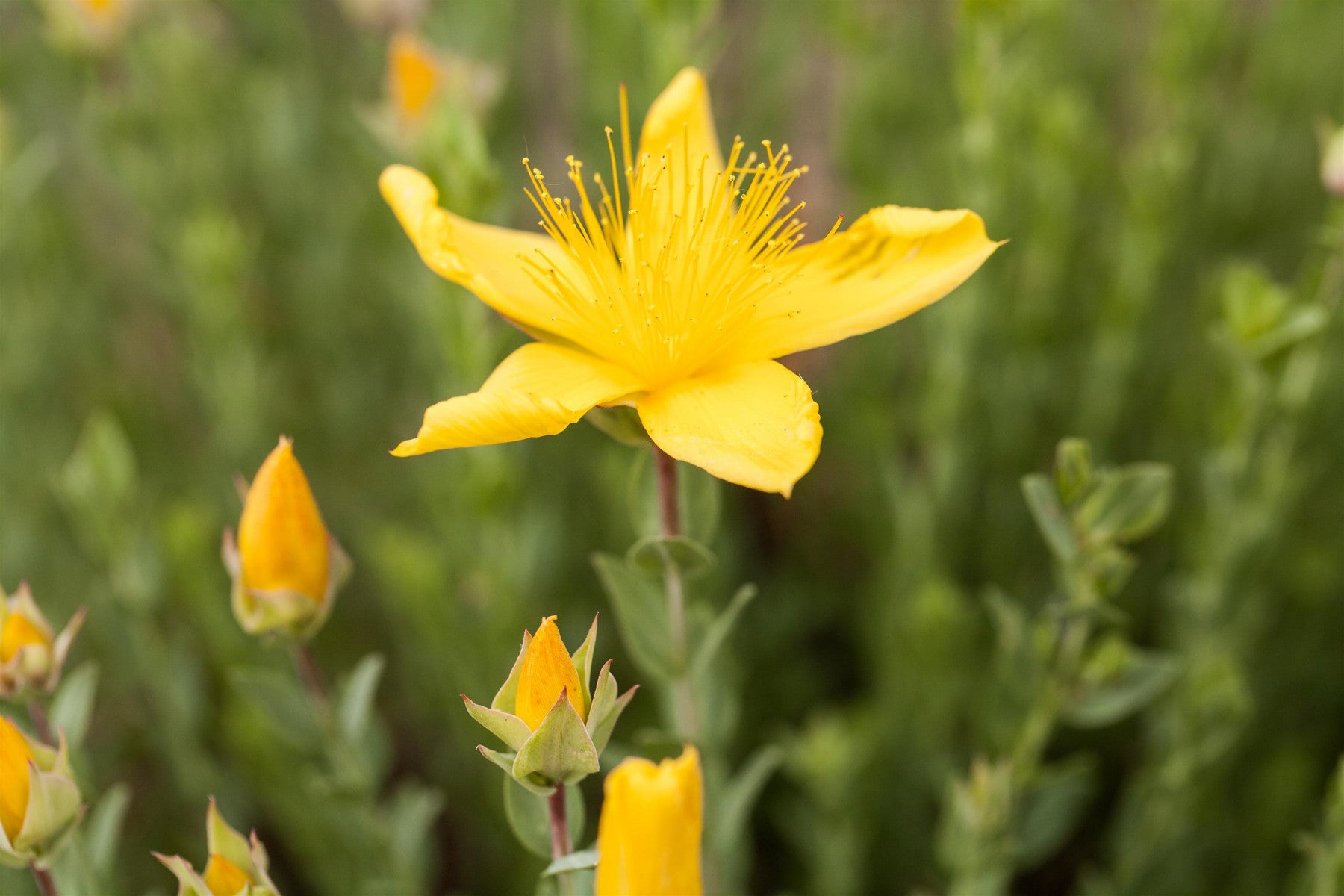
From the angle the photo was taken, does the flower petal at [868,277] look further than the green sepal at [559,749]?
Yes

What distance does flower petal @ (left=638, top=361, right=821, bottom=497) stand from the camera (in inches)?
26.8

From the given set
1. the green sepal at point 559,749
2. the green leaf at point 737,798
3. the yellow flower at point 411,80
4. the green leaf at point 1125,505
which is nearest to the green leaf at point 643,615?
the green leaf at point 737,798

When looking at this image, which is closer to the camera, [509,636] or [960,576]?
[509,636]

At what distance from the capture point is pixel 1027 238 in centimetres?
168

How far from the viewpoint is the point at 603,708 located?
0.68 meters

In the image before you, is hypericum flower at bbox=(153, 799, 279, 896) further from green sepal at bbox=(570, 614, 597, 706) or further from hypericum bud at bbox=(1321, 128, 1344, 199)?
hypericum bud at bbox=(1321, 128, 1344, 199)

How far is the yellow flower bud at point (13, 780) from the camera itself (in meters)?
0.71

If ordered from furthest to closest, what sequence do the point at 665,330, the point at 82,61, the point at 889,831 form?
the point at 82,61 → the point at 889,831 → the point at 665,330

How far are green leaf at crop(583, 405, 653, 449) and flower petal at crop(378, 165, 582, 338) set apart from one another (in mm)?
90

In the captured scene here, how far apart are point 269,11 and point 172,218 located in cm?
63

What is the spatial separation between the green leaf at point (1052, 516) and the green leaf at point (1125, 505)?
16mm

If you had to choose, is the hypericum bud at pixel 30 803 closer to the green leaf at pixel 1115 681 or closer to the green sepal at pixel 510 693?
the green sepal at pixel 510 693

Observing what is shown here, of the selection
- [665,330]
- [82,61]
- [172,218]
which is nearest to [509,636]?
[665,330]

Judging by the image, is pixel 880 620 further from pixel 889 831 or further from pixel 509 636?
pixel 509 636
